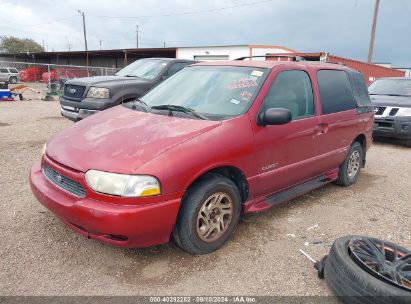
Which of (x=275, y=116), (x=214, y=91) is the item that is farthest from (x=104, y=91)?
(x=275, y=116)

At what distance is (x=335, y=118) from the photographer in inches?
177

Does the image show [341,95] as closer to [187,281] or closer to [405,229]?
[405,229]

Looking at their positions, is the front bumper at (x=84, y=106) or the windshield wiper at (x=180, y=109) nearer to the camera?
the windshield wiper at (x=180, y=109)

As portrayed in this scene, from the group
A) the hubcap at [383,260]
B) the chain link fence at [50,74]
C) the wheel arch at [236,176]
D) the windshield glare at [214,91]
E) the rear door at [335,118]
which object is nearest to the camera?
the hubcap at [383,260]

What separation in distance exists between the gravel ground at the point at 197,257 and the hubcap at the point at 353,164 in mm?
451

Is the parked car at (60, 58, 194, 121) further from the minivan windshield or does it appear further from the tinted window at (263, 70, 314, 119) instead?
the tinted window at (263, 70, 314, 119)

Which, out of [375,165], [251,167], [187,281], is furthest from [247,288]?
[375,165]

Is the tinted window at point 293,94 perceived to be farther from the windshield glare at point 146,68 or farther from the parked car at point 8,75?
the parked car at point 8,75

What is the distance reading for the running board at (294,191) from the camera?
378cm

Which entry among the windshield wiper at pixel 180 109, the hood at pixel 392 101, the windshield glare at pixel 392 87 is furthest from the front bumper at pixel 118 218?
the windshield glare at pixel 392 87

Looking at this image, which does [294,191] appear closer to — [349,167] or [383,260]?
[383,260]

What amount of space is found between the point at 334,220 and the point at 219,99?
194cm

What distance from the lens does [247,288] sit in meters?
2.76

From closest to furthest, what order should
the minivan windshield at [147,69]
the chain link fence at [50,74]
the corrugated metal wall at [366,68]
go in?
the minivan windshield at [147,69] < the corrugated metal wall at [366,68] < the chain link fence at [50,74]
